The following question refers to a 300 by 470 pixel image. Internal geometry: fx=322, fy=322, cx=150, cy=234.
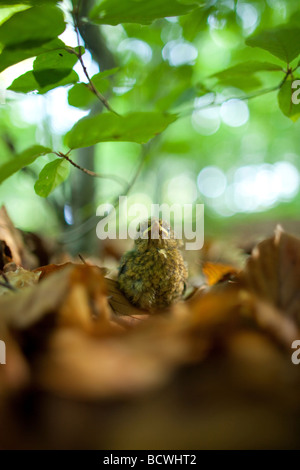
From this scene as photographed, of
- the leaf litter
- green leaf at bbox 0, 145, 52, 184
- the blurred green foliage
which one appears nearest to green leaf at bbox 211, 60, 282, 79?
the blurred green foliage

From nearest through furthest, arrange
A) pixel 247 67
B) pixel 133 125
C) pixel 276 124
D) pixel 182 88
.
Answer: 1. pixel 133 125
2. pixel 247 67
3. pixel 182 88
4. pixel 276 124

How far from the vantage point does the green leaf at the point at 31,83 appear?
100cm

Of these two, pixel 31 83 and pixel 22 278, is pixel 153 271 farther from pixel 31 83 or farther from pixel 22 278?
pixel 31 83

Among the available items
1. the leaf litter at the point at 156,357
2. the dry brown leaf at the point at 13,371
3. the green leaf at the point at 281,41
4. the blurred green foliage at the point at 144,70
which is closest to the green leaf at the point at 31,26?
the blurred green foliage at the point at 144,70

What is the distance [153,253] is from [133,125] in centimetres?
51

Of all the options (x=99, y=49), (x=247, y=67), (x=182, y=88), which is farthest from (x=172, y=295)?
(x=99, y=49)

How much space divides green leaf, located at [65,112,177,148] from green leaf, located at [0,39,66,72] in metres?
0.26

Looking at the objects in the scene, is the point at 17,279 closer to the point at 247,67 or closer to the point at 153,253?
the point at 153,253

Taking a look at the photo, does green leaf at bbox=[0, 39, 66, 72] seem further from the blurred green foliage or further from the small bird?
the small bird

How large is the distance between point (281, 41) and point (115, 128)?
1.90ft

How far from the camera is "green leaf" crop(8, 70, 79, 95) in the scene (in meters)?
1.00

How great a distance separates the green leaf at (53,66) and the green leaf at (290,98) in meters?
0.70

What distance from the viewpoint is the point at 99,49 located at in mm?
2092

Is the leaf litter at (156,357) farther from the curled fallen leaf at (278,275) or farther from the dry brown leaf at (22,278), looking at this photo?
the dry brown leaf at (22,278)
